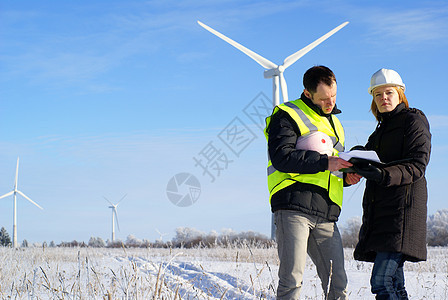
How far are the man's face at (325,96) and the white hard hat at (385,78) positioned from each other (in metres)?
0.35

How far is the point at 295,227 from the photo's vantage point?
3705 millimetres

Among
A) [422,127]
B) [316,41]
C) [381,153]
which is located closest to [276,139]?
[381,153]

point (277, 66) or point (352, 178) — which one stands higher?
point (277, 66)

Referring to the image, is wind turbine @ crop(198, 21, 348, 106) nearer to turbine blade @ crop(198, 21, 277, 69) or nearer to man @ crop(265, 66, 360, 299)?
turbine blade @ crop(198, 21, 277, 69)

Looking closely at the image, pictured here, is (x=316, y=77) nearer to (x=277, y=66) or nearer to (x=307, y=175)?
(x=307, y=175)

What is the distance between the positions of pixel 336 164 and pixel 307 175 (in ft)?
0.77

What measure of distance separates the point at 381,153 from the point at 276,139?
2.84 feet

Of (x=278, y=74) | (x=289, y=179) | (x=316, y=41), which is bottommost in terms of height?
(x=289, y=179)

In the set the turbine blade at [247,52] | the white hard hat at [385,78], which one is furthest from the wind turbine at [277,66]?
the white hard hat at [385,78]

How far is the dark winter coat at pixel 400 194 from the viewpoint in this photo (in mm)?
3713

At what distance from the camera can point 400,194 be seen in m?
3.79

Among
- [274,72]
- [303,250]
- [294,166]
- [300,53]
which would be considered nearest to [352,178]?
[294,166]

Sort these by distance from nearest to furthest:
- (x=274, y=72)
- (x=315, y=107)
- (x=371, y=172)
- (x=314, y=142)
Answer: (x=371, y=172)
(x=314, y=142)
(x=315, y=107)
(x=274, y=72)

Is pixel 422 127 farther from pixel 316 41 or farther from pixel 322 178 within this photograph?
pixel 316 41
